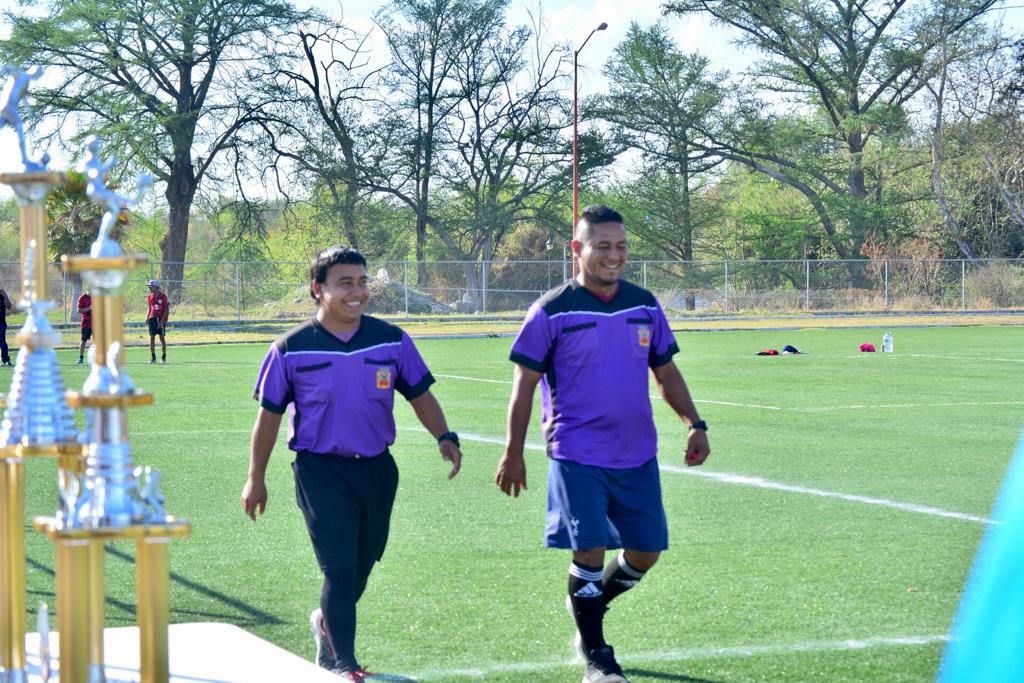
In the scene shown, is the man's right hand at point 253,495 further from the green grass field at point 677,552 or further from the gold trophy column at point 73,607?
the gold trophy column at point 73,607

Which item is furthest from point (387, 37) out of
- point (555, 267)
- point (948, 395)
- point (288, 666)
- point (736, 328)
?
point (288, 666)

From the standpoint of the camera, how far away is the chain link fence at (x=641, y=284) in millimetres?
48656

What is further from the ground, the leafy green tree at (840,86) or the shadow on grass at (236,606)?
the leafy green tree at (840,86)

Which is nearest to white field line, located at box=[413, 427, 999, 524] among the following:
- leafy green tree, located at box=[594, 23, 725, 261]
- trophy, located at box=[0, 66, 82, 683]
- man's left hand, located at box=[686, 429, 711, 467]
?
man's left hand, located at box=[686, 429, 711, 467]

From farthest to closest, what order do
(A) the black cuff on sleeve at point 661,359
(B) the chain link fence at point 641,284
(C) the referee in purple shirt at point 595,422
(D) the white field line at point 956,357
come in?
1. (B) the chain link fence at point 641,284
2. (D) the white field line at point 956,357
3. (A) the black cuff on sleeve at point 661,359
4. (C) the referee in purple shirt at point 595,422

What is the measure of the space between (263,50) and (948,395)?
135 feet

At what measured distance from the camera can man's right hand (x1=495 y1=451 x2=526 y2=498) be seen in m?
5.82

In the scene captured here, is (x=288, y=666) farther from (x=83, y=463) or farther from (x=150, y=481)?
(x=150, y=481)

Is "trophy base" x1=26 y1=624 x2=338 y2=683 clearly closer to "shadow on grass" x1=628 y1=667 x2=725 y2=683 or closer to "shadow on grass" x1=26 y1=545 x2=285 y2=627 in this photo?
"shadow on grass" x1=628 y1=667 x2=725 y2=683

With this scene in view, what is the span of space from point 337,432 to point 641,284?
4740cm

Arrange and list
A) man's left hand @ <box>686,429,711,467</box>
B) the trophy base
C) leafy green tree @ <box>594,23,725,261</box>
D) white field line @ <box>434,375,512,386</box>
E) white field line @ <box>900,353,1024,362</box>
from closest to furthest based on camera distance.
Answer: the trophy base → man's left hand @ <box>686,429,711,467</box> → white field line @ <box>434,375,512,386</box> → white field line @ <box>900,353,1024,362</box> → leafy green tree @ <box>594,23,725,261</box>

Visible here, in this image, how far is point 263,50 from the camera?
5497 centimetres

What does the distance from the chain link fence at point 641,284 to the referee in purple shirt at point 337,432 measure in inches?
1612

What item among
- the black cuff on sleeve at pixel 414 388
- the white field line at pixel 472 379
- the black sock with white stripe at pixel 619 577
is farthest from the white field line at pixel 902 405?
the black cuff on sleeve at pixel 414 388
